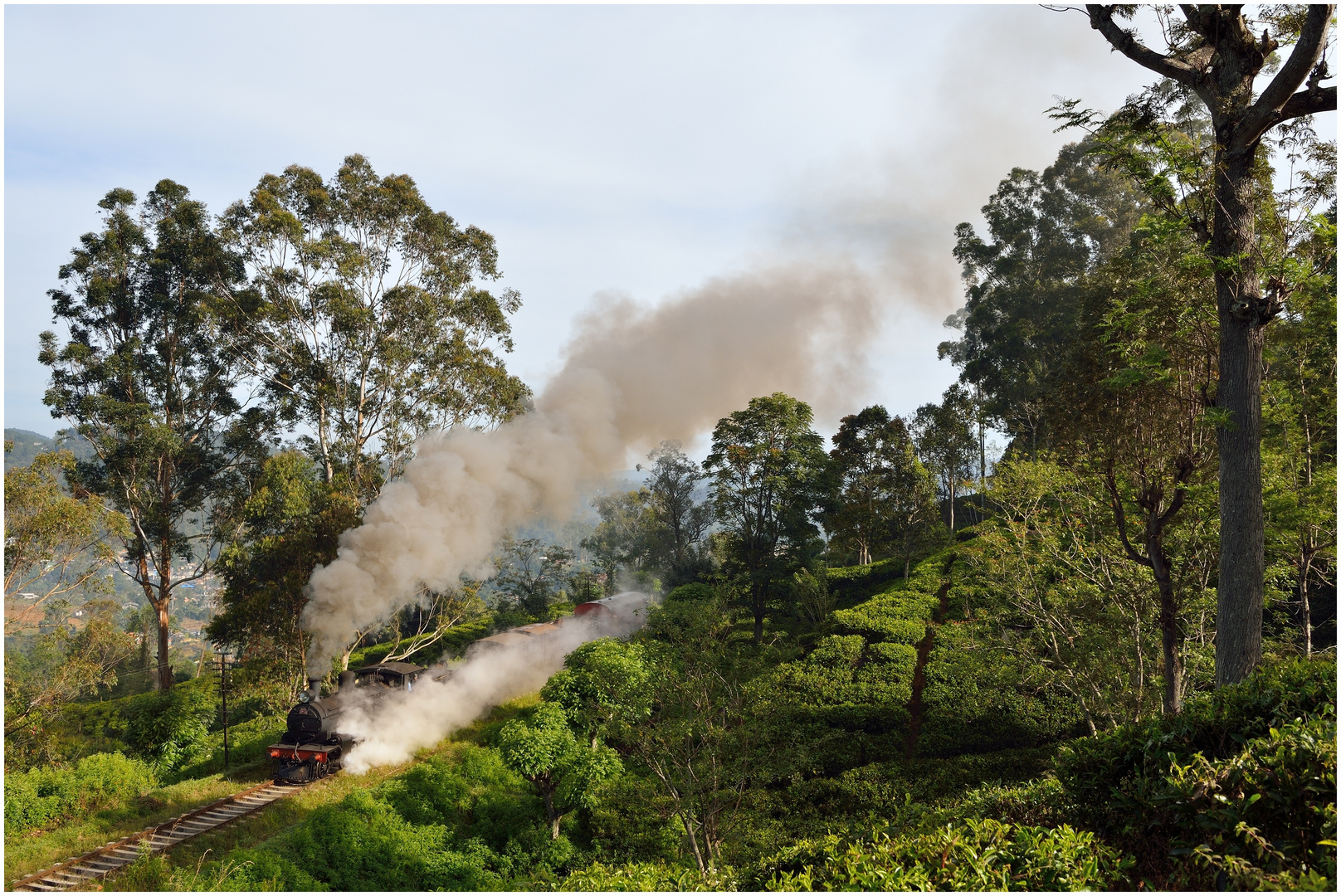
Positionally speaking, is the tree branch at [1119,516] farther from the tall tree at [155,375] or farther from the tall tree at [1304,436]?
the tall tree at [155,375]

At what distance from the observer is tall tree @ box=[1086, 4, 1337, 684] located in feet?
26.7

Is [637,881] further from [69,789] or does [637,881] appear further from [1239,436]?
[69,789]

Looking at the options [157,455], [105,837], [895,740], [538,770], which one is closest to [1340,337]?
[895,740]

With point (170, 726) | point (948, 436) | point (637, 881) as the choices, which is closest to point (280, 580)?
point (170, 726)

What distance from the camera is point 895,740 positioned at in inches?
635

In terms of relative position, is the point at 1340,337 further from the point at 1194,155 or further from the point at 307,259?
the point at 307,259

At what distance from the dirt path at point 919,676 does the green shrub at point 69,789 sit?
1747cm

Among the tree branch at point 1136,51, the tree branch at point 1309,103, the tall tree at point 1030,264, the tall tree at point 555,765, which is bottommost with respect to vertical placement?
the tall tree at point 555,765

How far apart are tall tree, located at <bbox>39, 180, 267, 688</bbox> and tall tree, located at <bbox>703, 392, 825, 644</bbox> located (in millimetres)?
20076

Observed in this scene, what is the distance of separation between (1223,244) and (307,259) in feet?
94.9

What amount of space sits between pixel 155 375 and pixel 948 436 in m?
34.9

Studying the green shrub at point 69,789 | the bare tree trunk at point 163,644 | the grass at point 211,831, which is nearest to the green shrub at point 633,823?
the grass at point 211,831

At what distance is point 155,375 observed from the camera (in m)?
28.9

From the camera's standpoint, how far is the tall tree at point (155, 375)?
27109 mm
